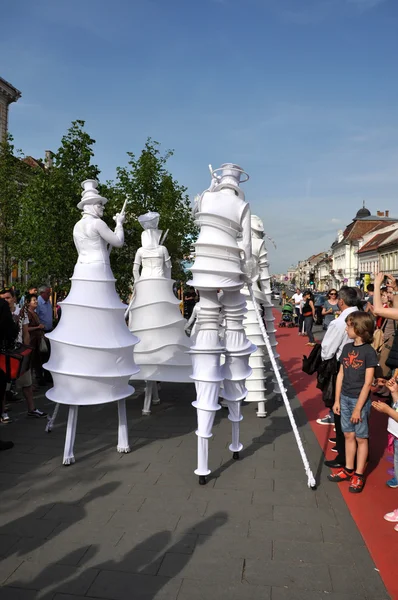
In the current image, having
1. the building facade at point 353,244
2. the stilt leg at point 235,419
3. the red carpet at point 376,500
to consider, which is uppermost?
the building facade at point 353,244

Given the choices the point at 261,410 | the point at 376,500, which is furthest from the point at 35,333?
the point at 376,500

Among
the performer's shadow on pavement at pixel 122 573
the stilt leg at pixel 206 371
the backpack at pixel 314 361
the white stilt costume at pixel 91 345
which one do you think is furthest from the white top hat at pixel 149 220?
the performer's shadow on pavement at pixel 122 573

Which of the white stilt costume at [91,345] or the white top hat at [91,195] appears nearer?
the white stilt costume at [91,345]

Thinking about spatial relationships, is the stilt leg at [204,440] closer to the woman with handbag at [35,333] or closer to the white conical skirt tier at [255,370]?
→ the white conical skirt tier at [255,370]

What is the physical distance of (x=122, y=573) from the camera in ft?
9.78

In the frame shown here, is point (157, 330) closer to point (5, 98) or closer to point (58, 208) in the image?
point (58, 208)

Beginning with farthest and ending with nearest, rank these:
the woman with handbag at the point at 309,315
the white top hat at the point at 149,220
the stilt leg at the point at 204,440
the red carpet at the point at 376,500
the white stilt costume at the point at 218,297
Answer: the woman with handbag at the point at 309,315, the white top hat at the point at 149,220, the white stilt costume at the point at 218,297, the stilt leg at the point at 204,440, the red carpet at the point at 376,500

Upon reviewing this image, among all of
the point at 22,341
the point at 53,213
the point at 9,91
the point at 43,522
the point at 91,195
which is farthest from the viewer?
the point at 9,91

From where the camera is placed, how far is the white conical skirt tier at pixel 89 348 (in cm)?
492

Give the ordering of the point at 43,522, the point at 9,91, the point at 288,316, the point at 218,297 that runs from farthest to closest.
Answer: the point at 9,91
the point at 288,316
the point at 218,297
the point at 43,522

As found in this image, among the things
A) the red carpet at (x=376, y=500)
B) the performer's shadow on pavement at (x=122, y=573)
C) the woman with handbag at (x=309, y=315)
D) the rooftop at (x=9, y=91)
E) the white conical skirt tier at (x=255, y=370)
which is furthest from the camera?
the rooftop at (x=9, y=91)

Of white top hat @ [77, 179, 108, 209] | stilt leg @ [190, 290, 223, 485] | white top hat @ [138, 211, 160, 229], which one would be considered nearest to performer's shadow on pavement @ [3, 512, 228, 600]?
stilt leg @ [190, 290, 223, 485]

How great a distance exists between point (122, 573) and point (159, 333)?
3918 mm

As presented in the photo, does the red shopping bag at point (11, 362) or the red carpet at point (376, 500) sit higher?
the red shopping bag at point (11, 362)
